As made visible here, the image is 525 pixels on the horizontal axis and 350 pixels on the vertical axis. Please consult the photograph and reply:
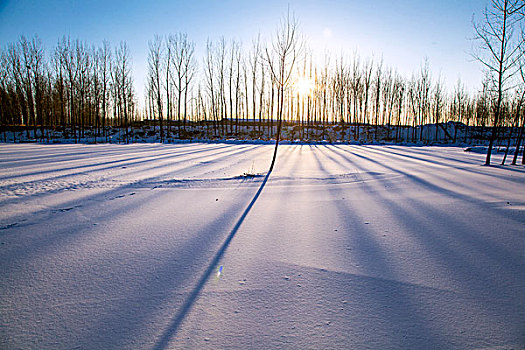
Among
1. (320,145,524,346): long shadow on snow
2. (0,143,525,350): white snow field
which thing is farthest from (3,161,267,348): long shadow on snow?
(320,145,524,346): long shadow on snow

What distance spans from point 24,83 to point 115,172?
31717 millimetres

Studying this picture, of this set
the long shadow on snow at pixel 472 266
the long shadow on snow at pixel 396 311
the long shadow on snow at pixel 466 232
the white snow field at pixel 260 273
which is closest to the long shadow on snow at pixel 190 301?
the white snow field at pixel 260 273

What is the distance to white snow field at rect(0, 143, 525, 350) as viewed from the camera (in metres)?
1.23

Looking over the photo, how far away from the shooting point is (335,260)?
1.98m

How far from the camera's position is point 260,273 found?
5.86 ft

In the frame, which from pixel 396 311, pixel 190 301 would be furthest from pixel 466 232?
pixel 190 301

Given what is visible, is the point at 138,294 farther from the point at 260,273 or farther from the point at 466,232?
the point at 466,232

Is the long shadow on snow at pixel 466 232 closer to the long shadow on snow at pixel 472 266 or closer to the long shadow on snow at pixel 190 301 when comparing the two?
the long shadow on snow at pixel 472 266

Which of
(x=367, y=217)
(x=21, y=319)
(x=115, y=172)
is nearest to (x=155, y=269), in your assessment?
(x=21, y=319)

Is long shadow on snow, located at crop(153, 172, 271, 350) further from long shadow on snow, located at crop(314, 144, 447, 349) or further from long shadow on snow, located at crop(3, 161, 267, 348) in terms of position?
long shadow on snow, located at crop(314, 144, 447, 349)

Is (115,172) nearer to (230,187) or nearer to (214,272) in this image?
(230,187)

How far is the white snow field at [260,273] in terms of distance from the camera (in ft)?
4.03

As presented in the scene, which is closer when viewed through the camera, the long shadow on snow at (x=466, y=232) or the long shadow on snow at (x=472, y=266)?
the long shadow on snow at (x=472, y=266)

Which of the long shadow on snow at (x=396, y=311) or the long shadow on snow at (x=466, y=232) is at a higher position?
the long shadow on snow at (x=466, y=232)
